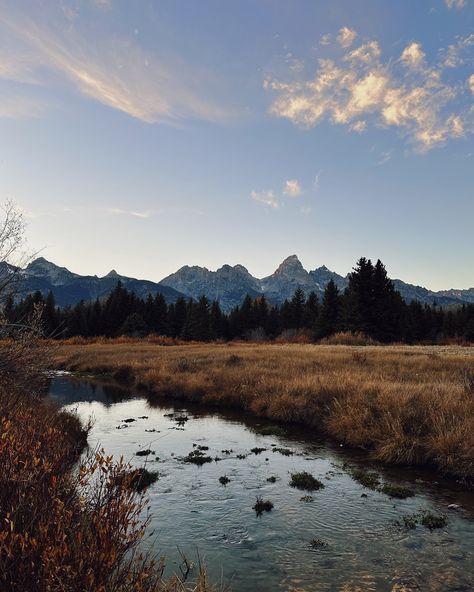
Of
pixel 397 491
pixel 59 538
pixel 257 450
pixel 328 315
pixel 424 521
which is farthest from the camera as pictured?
pixel 328 315

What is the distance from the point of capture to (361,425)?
50.9ft

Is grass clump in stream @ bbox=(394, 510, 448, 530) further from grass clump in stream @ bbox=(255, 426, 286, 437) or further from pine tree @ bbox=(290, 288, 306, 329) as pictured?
pine tree @ bbox=(290, 288, 306, 329)

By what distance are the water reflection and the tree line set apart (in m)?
44.6

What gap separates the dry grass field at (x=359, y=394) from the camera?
1313 cm

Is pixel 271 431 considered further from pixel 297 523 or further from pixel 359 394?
pixel 297 523

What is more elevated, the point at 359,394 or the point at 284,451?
the point at 359,394

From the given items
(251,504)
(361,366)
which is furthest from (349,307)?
(251,504)

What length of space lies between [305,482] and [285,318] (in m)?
86.3

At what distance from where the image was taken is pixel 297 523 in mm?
8977

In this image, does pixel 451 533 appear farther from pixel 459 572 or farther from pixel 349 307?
pixel 349 307

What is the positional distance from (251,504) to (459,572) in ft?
15.2

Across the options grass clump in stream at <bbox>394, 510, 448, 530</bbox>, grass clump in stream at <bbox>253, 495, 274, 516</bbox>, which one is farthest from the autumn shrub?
grass clump in stream at <bbox>253, 495, 274, 516</bbox>

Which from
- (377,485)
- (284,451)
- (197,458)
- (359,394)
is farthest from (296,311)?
(377,485)

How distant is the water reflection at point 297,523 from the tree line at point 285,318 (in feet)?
146
